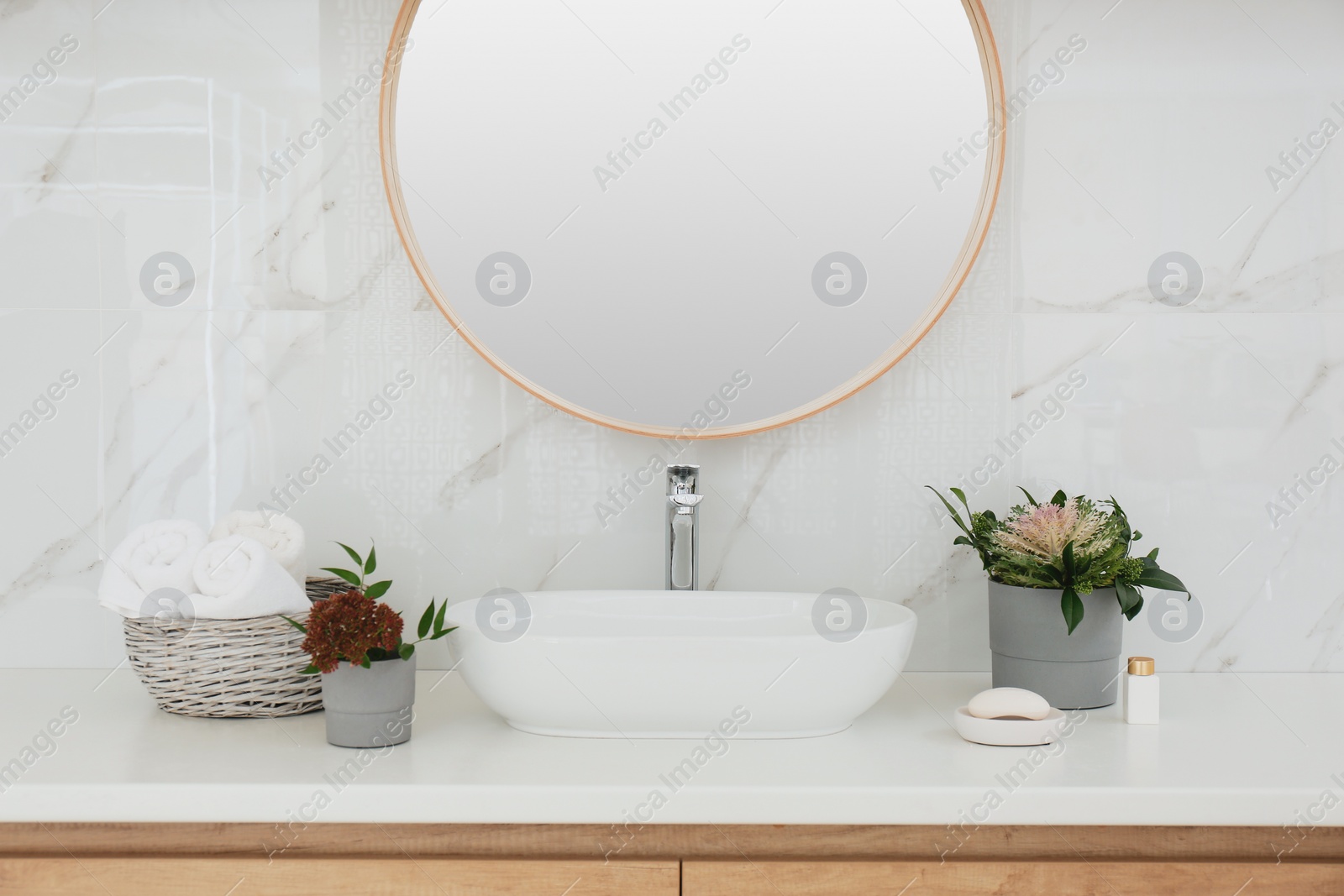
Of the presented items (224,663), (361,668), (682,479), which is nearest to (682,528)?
(682,479)

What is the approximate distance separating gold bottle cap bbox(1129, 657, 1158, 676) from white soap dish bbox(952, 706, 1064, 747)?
14cm

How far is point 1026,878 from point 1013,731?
0.15m

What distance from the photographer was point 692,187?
125 cm

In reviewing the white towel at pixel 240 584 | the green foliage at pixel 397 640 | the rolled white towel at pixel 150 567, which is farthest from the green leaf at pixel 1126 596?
the rolled white towel at pixel 150 567

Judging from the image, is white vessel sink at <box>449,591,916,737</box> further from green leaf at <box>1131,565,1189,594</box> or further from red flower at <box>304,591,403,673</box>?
green leaf at <box>1131,565,1189,594</box>

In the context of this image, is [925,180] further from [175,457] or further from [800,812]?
[175,457]

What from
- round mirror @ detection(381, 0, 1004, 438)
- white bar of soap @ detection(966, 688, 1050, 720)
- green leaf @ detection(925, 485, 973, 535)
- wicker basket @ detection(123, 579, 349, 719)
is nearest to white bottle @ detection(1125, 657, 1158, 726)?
white bar of soap @ detection(966, 688, 1050, 720)

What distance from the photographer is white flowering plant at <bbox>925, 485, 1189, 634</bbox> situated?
3.37 ft

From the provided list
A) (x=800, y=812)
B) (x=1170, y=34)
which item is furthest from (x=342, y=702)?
(x=1170, y=34)

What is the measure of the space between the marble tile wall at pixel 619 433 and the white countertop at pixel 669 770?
0.29 metres

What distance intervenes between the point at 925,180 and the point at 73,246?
1.11 metres

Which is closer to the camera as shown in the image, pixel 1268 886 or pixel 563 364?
pixel 1268 886

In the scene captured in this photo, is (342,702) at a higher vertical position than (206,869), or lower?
higher

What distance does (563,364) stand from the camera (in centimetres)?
125
